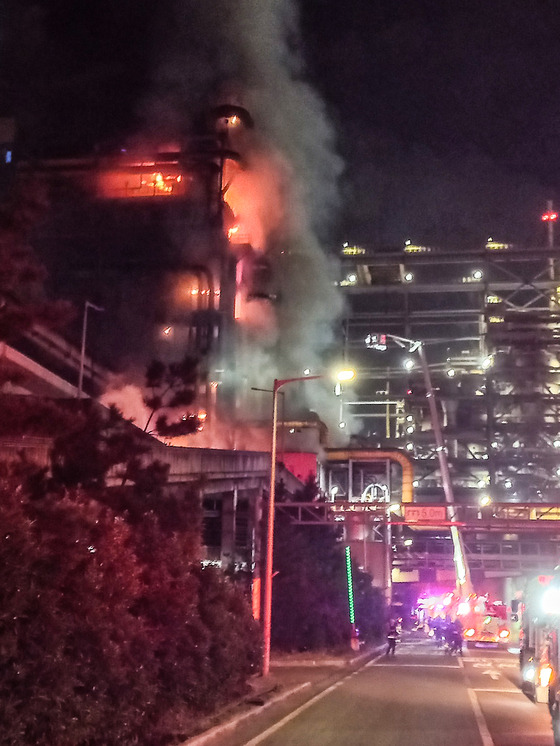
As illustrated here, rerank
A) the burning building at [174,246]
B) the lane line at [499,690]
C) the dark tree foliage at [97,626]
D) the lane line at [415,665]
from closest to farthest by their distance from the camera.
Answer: the dark tree foliage at [97,626]
the lane line at [499,690]
the lane line at [415,665]
the burning building at [174,246]

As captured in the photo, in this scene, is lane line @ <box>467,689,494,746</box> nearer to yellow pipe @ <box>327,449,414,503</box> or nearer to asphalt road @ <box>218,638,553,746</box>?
asphalt road @ <box>218,638,553,746</box>

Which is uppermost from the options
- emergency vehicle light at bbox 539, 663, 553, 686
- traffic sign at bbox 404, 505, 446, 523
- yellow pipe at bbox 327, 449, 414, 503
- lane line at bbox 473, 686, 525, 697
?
yellow pipe at bbox 327, 449, 414, 503

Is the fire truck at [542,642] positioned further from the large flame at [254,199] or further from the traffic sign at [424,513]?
the large flame at [254,199]

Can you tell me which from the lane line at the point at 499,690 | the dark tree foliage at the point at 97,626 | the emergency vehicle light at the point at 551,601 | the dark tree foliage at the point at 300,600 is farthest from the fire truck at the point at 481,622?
the dark tree foliage at the point at 97,626

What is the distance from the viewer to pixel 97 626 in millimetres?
8836

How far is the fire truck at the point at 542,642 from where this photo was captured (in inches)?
454

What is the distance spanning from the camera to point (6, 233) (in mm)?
9062

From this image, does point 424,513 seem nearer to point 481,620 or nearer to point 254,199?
point 481,620

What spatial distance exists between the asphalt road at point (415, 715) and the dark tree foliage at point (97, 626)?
1.51 meters

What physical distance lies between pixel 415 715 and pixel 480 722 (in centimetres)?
114

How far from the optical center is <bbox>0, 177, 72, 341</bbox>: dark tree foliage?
9.17 m

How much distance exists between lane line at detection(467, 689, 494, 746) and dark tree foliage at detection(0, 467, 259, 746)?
3950 mm

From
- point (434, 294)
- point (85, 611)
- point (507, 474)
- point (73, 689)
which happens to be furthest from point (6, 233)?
point (434, 294)

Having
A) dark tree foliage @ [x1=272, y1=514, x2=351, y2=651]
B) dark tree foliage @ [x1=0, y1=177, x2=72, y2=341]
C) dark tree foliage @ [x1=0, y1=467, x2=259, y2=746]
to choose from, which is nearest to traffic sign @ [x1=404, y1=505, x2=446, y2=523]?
dark tree foliage @ [x1=272, y1=514, x2=351, y2=651]
